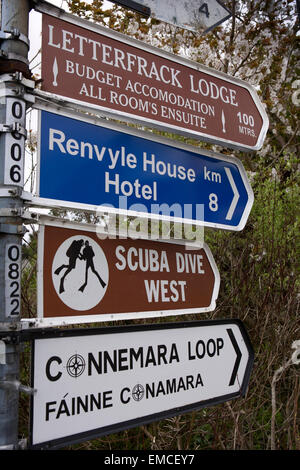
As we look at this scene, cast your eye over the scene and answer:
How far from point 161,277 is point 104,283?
294mm

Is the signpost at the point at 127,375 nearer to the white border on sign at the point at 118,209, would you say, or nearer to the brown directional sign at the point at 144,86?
the white border on sign at the point at 118,209

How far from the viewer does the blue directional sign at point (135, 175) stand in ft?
4.91

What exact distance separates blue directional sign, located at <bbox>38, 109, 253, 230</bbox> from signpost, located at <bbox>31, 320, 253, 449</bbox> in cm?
46

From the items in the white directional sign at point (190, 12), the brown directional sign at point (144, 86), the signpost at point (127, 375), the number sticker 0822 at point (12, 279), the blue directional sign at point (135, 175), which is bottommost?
the signpost at point (127, 375)

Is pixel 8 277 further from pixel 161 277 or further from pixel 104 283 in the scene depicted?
pixel 161 277

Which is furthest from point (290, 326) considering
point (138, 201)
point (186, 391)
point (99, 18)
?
point (99, 18)

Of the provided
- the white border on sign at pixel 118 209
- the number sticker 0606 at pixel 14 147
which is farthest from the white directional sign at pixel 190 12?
the number sticker 0606 at pixel 14 147

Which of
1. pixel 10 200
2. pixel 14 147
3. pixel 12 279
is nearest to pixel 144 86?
pixel 14 147

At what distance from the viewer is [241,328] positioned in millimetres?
2045

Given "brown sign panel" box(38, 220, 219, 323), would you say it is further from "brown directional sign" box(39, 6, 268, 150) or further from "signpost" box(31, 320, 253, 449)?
"brown directional sign" box(39, 6, 268, 150)

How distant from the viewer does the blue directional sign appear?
1495 millimetres

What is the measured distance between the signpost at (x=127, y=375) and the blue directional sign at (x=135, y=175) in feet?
1.50
